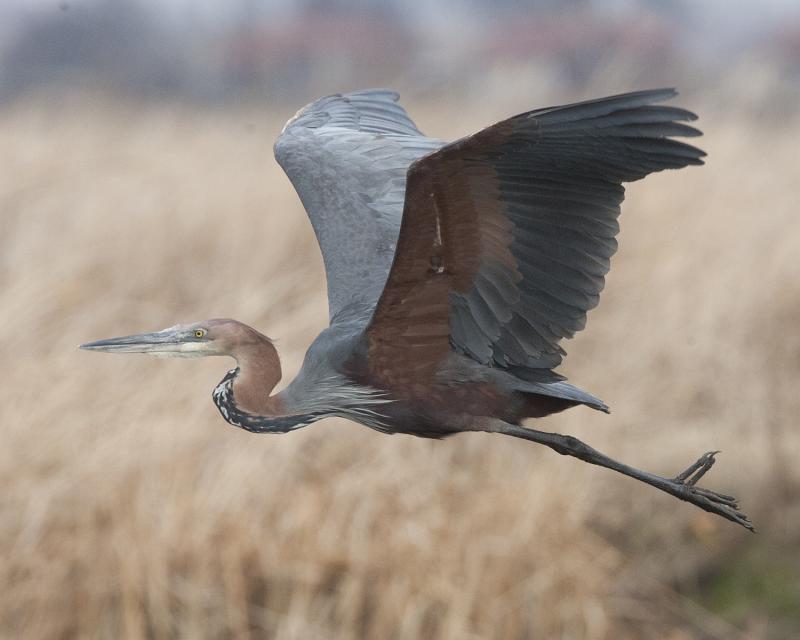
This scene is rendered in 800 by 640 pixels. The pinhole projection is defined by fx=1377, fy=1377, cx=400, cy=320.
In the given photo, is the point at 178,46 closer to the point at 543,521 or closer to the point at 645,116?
the point at 543,521

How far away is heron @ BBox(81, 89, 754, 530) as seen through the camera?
8.49 ft

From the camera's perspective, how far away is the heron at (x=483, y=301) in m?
2.59

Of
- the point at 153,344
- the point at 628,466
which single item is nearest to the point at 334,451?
the point at 628,466

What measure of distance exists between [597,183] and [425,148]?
1173 millimetres

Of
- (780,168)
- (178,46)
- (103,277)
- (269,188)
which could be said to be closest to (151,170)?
(269,188)

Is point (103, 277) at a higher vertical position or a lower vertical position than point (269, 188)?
lower

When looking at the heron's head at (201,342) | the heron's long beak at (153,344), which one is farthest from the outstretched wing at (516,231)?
the heron's long beak at (153,344)

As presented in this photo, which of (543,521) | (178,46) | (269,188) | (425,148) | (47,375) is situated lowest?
(543,521)

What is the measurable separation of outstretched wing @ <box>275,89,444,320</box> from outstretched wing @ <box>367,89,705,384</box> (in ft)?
1.45

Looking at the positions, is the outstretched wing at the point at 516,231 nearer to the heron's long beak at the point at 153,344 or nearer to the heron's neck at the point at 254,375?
the heron's neck at the point at 254,375

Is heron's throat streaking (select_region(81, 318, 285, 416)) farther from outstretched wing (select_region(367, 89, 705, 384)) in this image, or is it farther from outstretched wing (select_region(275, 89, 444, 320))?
outstretched wing (select_region(275, 89, 444, 320))

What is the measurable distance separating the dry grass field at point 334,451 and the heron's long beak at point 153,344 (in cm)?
348

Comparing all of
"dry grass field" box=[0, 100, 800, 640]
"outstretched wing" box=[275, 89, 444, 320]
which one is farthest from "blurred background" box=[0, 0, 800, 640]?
"outstretched wing" box=[275, 89, 444, 320]

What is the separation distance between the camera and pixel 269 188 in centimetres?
800
